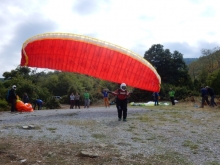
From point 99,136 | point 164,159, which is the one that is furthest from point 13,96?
point 164,159

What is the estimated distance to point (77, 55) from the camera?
43.7 ft

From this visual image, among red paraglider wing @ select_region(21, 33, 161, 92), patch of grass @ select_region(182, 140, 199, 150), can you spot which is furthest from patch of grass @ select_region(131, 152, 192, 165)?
red paraglider wing @ select_region(21, 33, 161, 92)

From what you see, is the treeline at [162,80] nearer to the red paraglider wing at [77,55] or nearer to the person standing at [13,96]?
the person standing at [13,96]

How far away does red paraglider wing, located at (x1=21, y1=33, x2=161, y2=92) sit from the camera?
13312 millimetres

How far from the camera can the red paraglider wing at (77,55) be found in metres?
13.3

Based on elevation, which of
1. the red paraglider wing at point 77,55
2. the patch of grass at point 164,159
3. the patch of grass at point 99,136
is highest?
the red paraglider wing at point 77,55

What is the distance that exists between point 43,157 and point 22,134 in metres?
2.15

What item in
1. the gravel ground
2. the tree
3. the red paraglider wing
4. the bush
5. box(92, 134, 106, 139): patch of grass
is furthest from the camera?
the tree

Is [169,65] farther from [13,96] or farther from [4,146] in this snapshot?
[4,146]

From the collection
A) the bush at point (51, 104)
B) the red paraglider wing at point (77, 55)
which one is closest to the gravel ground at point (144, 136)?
the red paraglider wing at point (77, 55)

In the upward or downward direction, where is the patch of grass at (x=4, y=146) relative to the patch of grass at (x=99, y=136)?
downward

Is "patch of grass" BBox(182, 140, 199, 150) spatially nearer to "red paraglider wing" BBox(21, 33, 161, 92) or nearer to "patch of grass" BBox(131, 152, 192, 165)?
"patch of grass" BBox(131, 152, 192, 165)

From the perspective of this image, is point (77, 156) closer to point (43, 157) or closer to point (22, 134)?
point (43, 157)

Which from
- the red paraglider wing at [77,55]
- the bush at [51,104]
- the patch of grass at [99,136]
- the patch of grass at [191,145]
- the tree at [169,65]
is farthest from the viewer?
the tree at [169,65]
